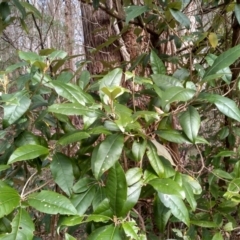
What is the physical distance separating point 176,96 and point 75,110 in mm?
218

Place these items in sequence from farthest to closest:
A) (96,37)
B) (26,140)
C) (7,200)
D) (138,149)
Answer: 1. (96,37)
2. (26,140)
3. (138,149)
4. (7,200)

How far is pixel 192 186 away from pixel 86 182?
0.29m

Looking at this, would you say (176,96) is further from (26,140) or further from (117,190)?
(26,140)

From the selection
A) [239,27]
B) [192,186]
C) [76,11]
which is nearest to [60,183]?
[192,186]

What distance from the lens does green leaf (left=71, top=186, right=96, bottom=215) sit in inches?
28.1

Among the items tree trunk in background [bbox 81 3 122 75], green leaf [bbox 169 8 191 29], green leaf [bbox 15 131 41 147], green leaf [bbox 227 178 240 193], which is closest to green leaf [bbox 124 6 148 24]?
green leaf [bbox 169 8 191 29]

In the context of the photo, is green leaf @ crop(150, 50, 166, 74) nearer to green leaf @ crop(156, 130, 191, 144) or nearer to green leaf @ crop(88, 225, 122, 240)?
green leaf @ crop(156, 130, 191, 144)

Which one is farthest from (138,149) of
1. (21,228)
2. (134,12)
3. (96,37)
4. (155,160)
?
(96,37)

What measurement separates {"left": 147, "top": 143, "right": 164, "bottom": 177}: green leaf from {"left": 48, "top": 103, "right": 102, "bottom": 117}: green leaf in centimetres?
15

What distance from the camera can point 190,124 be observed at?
28.8 inches

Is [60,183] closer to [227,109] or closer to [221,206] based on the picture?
[227,109]

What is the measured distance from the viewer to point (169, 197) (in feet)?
2.38

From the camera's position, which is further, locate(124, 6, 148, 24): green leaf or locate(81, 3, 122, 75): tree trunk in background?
locate(81, 3, 122, 75): tree trunk in background

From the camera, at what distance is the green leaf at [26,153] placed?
0.66 m
